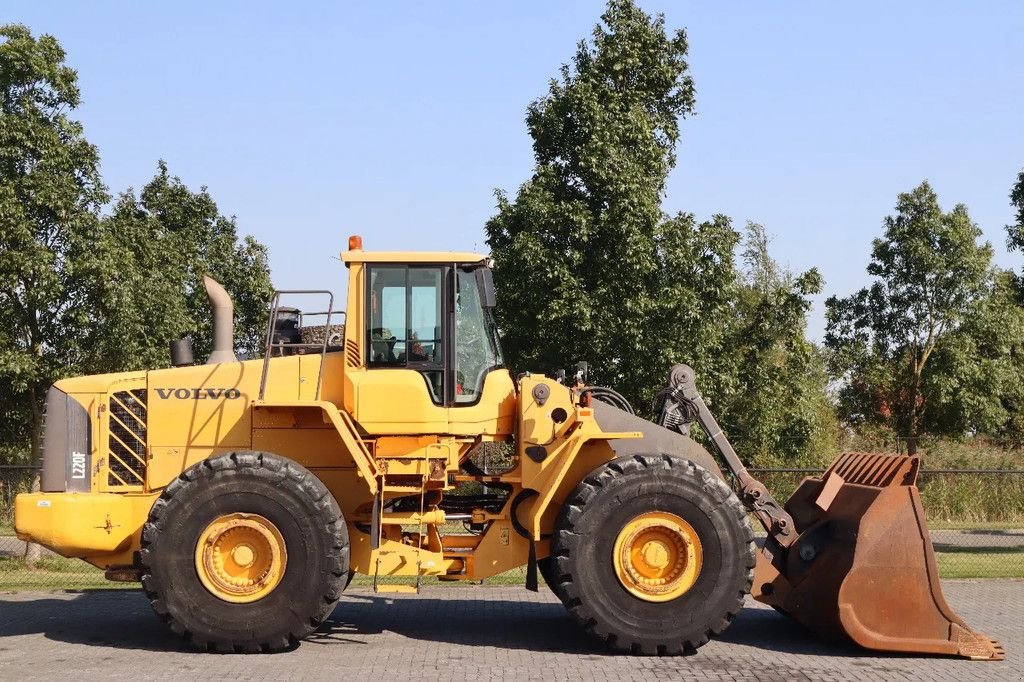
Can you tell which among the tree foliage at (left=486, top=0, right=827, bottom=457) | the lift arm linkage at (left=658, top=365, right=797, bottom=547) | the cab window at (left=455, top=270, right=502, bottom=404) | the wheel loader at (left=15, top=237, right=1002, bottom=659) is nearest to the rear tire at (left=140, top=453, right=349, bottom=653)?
the wheel loader at (left=15, top=237, right=1002, bottom=659)

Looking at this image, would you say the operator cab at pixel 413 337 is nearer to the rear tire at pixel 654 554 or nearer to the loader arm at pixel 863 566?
the rear tire at pixel 654 554

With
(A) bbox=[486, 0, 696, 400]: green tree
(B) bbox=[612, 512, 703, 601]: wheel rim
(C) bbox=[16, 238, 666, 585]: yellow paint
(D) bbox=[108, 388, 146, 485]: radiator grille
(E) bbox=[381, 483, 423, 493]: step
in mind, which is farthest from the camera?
(A) bbox=[486, 0, 696, 400]: green tree

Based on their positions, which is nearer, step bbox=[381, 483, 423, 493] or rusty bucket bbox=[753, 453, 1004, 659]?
rusty bucket bbox=[753, 453, 1004, 659]

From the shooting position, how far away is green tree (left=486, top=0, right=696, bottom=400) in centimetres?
1862

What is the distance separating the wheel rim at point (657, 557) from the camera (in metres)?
10.1

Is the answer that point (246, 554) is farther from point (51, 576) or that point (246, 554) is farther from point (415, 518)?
point (51, 576)

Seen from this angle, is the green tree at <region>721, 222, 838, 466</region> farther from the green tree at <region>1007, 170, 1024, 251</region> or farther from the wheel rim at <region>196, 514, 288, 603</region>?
the wheel rim at <region>196, 514, 288, 603</region>

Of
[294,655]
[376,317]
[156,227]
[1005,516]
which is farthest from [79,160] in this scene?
[1005,516]

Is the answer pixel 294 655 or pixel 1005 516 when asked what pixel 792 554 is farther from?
pixel 1005 516

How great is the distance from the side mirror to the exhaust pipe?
237 centimetres

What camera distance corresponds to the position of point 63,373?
16844 mm

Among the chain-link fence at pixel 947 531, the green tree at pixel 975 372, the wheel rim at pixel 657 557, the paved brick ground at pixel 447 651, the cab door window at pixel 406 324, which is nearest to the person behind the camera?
the paved brick ground at pixel 447 651

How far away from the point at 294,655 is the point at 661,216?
36.5 ft

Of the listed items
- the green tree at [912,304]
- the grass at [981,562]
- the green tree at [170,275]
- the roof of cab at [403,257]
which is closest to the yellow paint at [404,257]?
the roof of cab at [403,257]
